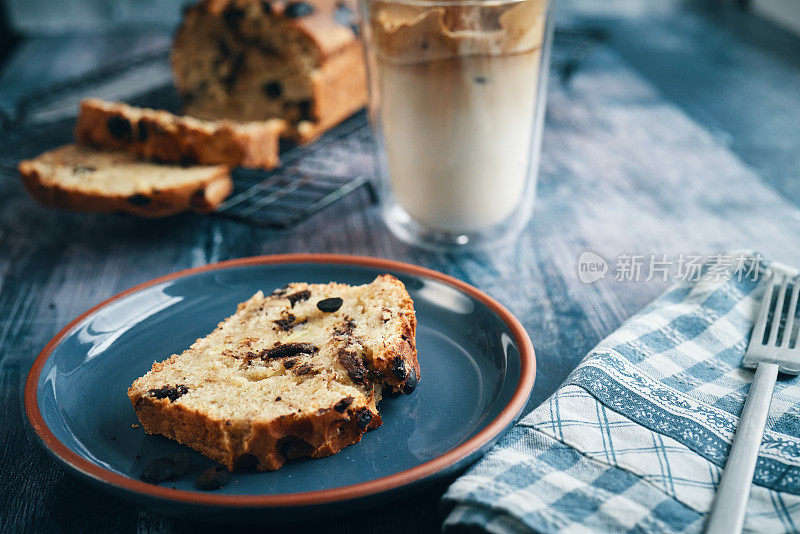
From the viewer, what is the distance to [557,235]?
66.9 inches

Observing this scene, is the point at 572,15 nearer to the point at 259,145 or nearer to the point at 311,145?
the point at 311,145

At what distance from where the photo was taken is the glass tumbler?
1380mm

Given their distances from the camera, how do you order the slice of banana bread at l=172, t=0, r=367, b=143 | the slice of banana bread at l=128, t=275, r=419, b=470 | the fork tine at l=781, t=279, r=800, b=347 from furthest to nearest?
the slice of banana bread at l=172, t=0, r=367, b=143, the fork tine at l=781, t=279, r=800, b=347, the slice of banana bread at l=128, t=275, r=419, b=470

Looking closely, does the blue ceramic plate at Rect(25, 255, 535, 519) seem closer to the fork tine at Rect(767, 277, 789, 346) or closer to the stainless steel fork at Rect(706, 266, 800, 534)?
the stainless steel fork at Rect(706, 266, 800, 534)

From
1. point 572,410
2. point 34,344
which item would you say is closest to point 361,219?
point 34,344

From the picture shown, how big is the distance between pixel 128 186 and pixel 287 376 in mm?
919

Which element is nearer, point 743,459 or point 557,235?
point 743,459

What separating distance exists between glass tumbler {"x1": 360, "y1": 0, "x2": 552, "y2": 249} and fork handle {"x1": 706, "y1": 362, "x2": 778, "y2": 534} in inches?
28.1

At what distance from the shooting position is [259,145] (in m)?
1.81

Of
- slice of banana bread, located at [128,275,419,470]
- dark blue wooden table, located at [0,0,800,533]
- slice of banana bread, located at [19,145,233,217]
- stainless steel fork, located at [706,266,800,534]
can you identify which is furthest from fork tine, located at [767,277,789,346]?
slice of banana bread, located at [19,145,233,217]

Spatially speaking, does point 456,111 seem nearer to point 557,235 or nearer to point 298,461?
point 557,235

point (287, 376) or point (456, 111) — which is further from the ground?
point (456, 111)

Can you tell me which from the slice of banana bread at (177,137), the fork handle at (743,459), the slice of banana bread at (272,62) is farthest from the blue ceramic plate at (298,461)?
the slice of banana bread at (272,62)

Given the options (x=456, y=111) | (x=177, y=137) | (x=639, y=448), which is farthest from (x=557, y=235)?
(x=177, y=137)
